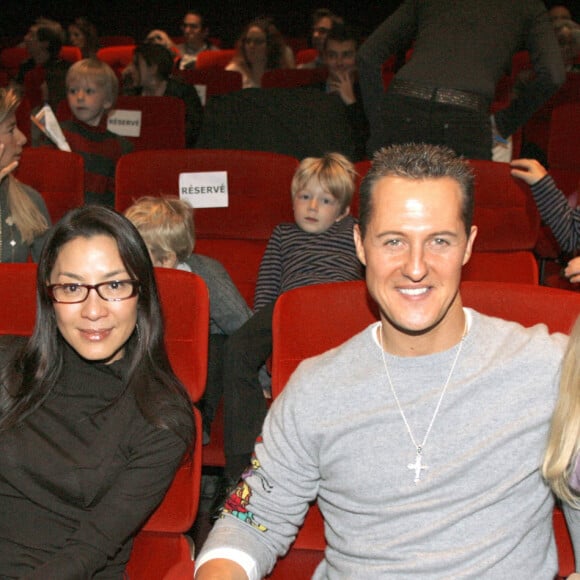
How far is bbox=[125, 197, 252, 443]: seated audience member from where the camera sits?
10.0ft

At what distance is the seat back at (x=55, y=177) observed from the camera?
12.1ft

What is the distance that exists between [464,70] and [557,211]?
894 millimetres

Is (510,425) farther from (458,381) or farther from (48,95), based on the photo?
(48,95)

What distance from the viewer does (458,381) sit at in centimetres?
172

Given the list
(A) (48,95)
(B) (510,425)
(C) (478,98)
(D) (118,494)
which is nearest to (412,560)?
(B) (510,425)

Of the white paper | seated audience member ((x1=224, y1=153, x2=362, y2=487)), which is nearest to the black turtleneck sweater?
seated audience member ((x1=224, y1=153, x2=362, y2=487))

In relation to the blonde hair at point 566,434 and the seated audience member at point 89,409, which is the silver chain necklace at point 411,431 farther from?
the seated audience member at point 89,409

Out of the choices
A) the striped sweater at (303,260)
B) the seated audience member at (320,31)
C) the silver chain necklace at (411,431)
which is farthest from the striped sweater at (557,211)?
the seated audience member at (320,31)

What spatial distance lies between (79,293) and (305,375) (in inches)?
20.8

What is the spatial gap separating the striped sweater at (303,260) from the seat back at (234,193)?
142 millimetres

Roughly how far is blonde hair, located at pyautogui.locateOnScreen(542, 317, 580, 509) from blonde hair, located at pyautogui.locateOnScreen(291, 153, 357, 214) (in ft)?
5.83

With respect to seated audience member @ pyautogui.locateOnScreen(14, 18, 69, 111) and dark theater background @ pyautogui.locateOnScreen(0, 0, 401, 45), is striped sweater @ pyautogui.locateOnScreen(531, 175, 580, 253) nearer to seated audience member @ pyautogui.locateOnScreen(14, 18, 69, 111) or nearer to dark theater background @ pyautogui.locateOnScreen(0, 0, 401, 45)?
seated audience member @ pyautogui.locateOnScreen(14, 18, 69, 111)

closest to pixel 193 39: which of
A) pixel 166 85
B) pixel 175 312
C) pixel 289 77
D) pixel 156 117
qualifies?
pixel 289 77

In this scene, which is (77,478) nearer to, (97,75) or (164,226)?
(164,226)
